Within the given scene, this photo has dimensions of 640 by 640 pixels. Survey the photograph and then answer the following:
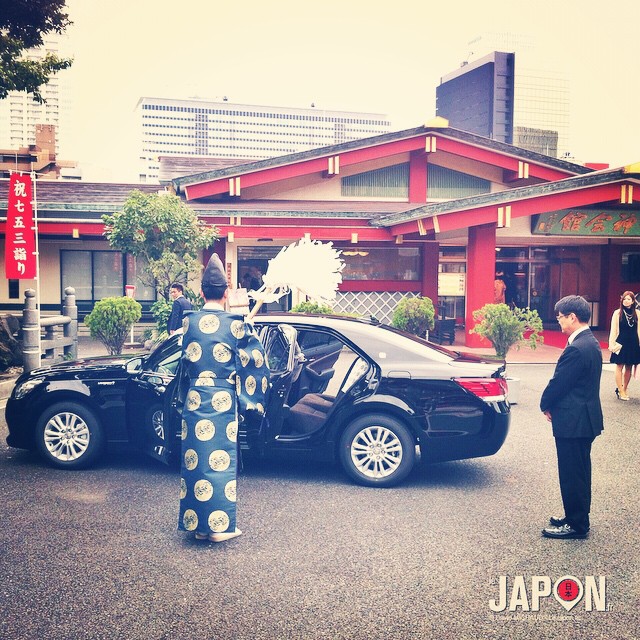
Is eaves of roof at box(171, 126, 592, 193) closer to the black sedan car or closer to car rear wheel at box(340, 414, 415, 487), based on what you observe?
the black sedan car

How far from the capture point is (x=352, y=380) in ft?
20.3

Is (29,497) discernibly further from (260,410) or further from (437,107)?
(437,107)

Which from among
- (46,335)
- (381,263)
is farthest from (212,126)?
(46,335)

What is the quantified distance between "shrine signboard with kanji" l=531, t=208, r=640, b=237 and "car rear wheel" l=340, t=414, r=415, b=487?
13.0m

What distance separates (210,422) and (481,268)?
A: 13.2 m

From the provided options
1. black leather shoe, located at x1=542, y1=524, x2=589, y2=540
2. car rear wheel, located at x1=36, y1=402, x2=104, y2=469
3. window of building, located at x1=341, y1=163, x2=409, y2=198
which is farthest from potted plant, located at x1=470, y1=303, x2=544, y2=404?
window of building, located at x1=341, y1=163, x2=409, y2=198

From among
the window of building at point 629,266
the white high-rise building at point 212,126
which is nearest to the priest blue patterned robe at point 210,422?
the window of building at point 629,266

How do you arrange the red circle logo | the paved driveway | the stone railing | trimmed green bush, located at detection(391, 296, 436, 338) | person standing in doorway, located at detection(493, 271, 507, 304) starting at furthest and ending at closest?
person standing in doorway, located at detection(493, 271, 507, 304)
trimmed green bush, located at detection(391, 296, 436, 338)
the stone railing
the red circle logo
the paved driveway

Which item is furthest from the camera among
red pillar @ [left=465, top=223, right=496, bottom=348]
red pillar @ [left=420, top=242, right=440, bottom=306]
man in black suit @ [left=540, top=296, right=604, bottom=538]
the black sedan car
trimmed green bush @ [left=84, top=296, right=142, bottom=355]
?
red pillar @ [left=420, top=242, right=440, bottom=306]

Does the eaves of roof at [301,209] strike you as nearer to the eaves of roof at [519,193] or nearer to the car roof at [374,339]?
the eaves of roof at [519,193]

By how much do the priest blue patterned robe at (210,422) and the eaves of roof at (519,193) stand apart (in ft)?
39.0

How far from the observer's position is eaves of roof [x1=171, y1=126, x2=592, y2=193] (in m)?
18.4

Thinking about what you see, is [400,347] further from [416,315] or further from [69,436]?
[416,315]

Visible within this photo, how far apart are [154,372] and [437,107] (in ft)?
448
